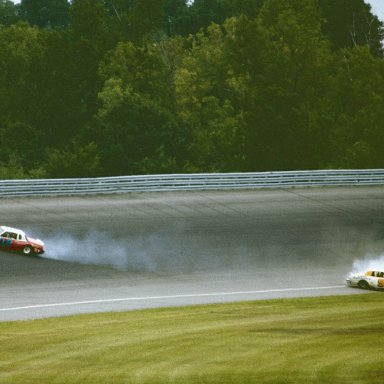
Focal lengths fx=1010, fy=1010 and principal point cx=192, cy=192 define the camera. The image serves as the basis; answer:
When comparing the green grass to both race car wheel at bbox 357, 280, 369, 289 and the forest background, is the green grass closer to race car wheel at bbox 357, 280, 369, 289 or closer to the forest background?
race car wheel at bbox 357, 280, 369, 289

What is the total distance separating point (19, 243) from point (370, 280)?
10.7 metres

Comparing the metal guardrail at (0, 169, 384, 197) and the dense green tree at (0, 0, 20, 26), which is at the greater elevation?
the dense green tree at (0, 0, 20, 26)

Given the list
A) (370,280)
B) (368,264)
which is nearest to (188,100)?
(368,264)

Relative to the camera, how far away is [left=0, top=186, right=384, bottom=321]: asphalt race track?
92.2 feet

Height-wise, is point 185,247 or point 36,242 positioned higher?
point 36,242

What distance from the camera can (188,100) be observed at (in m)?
79.0

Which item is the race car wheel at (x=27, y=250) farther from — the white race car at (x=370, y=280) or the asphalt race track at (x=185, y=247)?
the white race car at (x=370, y=280)

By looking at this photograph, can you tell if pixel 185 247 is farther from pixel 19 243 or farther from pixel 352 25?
pixel 352 25

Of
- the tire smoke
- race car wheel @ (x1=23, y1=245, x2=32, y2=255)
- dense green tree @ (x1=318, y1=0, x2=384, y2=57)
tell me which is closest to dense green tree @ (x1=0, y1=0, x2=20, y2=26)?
dense green tree @ (x1=318, y1=0, x2=384, y2=57)

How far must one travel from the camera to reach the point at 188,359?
18453mm

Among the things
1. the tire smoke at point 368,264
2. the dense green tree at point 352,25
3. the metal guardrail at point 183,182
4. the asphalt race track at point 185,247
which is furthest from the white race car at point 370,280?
the dense green tree at point 352,25

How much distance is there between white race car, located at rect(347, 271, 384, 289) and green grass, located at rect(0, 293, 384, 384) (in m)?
3.67

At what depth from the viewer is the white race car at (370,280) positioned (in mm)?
29484

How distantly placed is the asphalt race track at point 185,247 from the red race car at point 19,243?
33 centimetres
